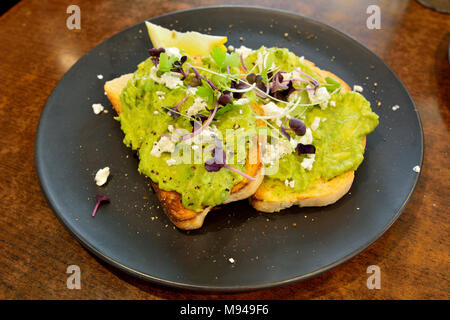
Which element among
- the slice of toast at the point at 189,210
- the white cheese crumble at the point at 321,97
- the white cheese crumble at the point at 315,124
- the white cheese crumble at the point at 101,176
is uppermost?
the white cheese crumble at the point at 321,97


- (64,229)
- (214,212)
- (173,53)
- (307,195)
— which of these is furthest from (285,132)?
(64,229)

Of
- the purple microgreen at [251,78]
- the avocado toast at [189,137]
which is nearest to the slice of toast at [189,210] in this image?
the avocado toast at [189,137]

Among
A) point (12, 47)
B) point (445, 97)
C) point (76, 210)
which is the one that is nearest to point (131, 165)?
point (76, 210)

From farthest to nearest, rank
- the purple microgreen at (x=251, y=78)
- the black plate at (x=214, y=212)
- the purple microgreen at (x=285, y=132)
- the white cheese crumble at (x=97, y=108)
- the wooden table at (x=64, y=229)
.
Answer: the white cheese crumble at (x=97, y=108) → the purple microgreen at (x=251, y=78) → the purple microgreen at (x=285, y=132) → the wooden table at (x=64, y=229) → the black plate at (x=214, y=212)

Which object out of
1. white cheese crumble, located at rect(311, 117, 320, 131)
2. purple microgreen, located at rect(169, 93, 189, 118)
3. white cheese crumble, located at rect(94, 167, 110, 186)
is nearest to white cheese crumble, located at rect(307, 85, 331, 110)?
white cheese crumble, located at rect(311, 117, 320, 131)

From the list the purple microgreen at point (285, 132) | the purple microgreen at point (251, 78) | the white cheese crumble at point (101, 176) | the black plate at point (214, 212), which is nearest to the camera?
the black plate at point (214, 212)

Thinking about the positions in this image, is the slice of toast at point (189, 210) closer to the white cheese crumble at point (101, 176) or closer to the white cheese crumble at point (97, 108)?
the white cheese crumble at point (101, 176)
